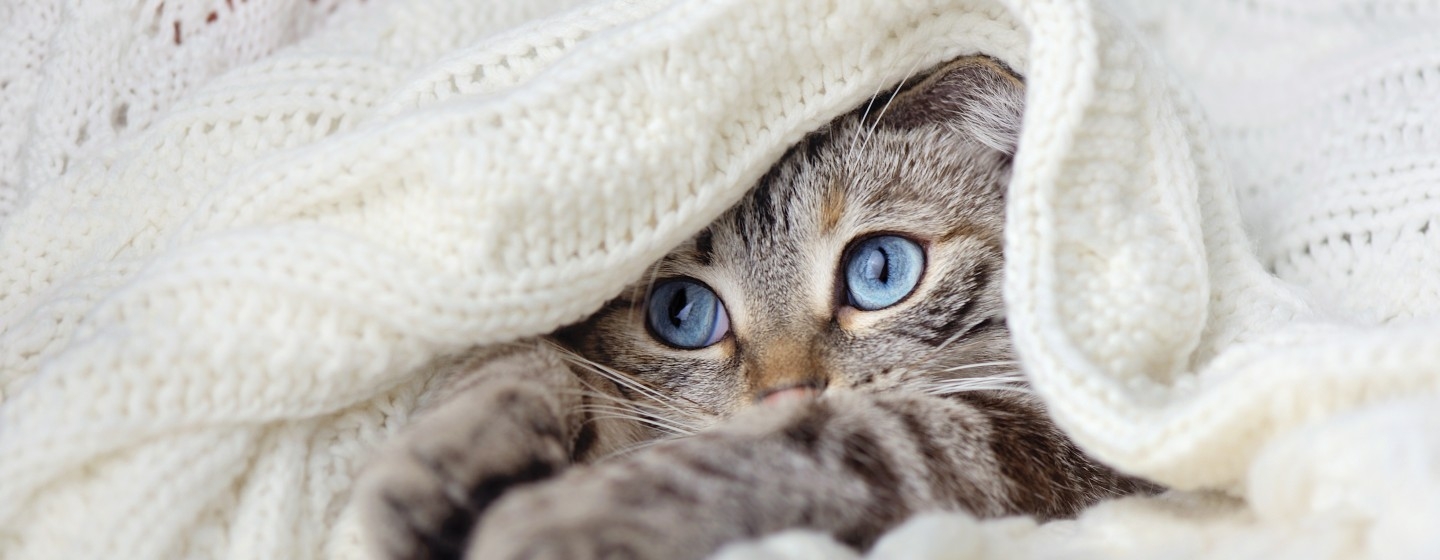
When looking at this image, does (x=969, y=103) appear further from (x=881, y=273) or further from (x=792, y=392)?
(x=792, y=392)

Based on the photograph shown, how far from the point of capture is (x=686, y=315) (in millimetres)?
1215

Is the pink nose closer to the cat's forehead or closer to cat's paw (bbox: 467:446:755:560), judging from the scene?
the cat's forehead

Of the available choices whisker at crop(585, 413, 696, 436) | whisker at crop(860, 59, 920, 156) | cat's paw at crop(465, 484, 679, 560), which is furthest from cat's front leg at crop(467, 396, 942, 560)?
whisker at crop(860, 59, 920, 156)

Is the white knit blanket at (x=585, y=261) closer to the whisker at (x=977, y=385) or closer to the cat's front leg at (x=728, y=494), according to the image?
the cat's front leg at (x=728, y=494)

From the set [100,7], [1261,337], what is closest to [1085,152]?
[1261,337]

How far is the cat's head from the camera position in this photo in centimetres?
110

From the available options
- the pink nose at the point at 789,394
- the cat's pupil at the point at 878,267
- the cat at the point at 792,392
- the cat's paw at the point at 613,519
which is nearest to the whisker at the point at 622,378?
the cat at the point at 792,392

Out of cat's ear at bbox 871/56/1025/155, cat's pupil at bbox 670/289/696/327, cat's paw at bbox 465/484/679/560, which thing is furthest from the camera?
cat's pupil at bbox 670/289/696/327

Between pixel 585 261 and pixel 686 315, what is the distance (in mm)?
310

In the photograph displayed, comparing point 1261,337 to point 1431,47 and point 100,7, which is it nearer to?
point 1431,47

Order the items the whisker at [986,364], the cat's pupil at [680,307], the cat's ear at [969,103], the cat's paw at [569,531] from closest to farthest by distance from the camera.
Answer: the cat's paw at [569,531] → the whisker at [986,364] → the cat's ear at [969,103] → the cat's pupil at [680,307]

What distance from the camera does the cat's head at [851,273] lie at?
1097 mm

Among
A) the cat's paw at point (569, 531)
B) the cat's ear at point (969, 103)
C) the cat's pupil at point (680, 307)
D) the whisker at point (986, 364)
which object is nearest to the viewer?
the cat's paw at point (569, 531)

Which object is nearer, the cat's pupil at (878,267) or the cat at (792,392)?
the cat at (792,392)
